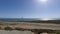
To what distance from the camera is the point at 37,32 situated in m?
8.88

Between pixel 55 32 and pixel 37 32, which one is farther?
pixel 55 32

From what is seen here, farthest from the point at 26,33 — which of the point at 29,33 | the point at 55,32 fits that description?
the point at 55,32

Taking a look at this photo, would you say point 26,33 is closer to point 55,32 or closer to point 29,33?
point 29,33

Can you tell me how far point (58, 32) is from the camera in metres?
11.3

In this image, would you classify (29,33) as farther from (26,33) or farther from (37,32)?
(37,32)

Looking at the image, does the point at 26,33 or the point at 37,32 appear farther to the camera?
the point at 26,33

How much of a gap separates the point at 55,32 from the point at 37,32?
314 cm

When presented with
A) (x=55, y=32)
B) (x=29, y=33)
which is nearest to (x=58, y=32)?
(x=55, y=32)

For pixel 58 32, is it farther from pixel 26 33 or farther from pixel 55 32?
pixel 26 33

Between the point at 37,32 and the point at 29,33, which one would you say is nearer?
the point at 37,32

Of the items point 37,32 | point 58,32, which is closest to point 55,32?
point 58,32

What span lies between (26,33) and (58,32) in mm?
2778

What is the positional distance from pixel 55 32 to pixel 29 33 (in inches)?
90.0

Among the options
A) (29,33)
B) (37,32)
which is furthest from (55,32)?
(37,32)
